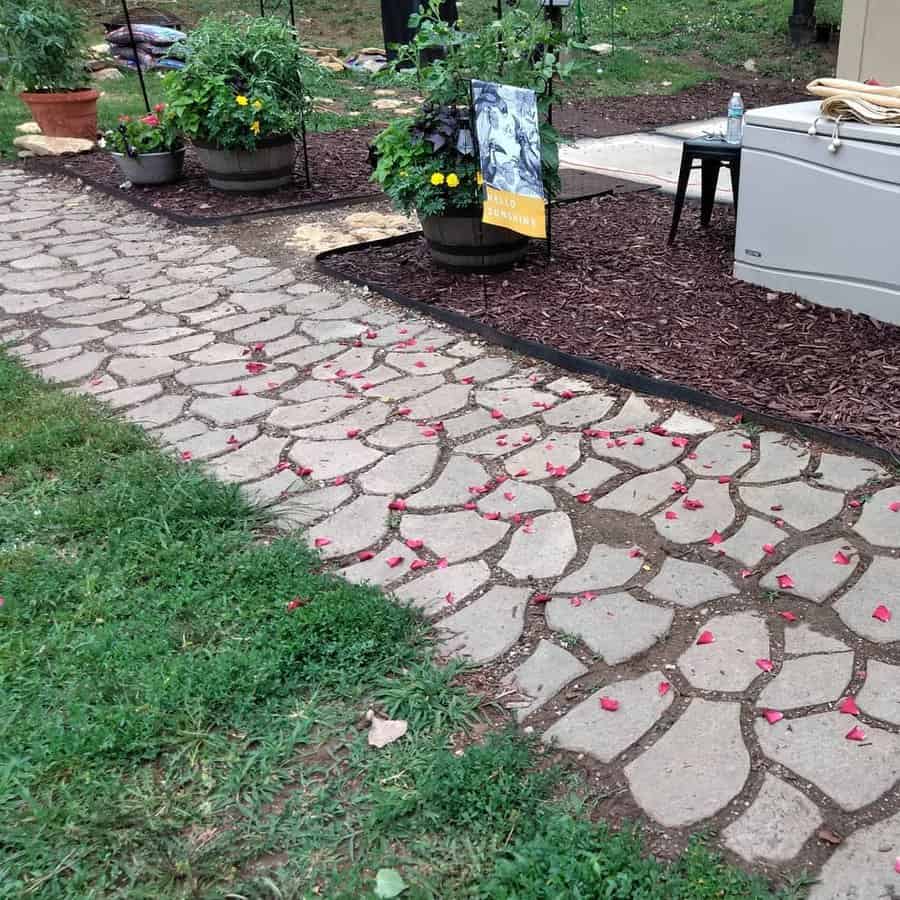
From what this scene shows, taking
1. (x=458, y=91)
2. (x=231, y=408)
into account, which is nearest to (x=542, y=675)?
(x=231, y=408)

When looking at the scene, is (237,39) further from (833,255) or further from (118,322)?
(833,255)

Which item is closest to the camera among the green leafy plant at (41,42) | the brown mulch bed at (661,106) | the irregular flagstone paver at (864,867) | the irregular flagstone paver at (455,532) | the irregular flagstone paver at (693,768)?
the irregular flagstone paver at (864,867)

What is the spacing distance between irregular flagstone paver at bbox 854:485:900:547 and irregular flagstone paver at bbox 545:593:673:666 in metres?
0.68

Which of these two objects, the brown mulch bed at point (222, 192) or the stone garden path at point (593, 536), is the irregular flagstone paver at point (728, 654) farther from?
the brown mulch bed at point (222, 192)

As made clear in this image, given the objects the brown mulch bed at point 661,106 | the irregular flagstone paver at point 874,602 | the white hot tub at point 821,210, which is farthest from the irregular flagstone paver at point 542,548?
the brown mulch bed at point 661,106

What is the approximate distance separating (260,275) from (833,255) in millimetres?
2906

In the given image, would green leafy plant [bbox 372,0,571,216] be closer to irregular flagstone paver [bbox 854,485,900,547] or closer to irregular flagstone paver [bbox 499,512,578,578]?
irregular flagstone paver [bbox 499,512,578,578]

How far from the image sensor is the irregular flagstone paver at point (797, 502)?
9.00ft

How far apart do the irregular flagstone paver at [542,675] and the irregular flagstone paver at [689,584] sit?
1.14 feet

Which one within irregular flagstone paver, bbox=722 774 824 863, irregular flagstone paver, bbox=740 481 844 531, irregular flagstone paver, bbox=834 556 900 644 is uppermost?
irregular flagstone paver, bbox=740 481 844 531

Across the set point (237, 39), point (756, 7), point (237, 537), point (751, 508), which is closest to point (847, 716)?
point (751, 508)

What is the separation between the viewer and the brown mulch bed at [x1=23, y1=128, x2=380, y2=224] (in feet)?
21.0

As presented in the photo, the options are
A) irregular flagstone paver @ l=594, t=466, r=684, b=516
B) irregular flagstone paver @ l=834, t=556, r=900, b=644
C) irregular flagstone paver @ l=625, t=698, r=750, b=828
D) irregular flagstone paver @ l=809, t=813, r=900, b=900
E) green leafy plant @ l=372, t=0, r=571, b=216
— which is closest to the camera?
irregular flagstone paver @ l=809, t=813, r=900, b=900

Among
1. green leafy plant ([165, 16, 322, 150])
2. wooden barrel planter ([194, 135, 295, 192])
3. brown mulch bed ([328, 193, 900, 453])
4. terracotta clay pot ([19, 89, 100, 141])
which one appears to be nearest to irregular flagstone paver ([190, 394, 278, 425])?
brown mulch bed ([328, 193, 900, 453])
